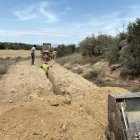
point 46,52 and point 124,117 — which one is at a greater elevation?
point 46,52

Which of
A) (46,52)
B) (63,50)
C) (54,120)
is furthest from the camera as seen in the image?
(63,50)

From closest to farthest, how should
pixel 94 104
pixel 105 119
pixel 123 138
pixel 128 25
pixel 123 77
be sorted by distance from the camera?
pixel 123 138 < pixel 105 119 < pixel 94 104 < pixel 123 77 < pixel 128 25

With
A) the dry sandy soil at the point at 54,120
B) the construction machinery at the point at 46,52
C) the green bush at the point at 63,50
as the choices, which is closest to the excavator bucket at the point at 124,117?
the dry sandy soil at the point at 54,120

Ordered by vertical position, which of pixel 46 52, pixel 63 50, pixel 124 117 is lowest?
pixel 124 117

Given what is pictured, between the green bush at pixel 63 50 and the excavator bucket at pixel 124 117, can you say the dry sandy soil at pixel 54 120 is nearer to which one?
the excavator bucket at pixel 124 117

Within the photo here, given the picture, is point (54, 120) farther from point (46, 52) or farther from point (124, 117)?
point (46, 52)

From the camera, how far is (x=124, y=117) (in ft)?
8.31

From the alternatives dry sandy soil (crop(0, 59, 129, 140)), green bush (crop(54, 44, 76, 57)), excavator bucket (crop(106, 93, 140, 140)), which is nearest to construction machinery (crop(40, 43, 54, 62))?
green bush (crop(54, 44, 76, 57))

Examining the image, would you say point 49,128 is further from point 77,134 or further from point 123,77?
point 123,77

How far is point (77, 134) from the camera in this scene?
11.2 feet

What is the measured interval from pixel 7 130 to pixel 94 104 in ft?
8.81

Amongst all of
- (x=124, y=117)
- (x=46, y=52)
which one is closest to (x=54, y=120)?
(x=124, y=117)

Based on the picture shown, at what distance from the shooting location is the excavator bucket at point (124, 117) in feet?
8.02

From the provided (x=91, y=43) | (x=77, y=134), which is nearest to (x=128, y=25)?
(x=91, y=43)
